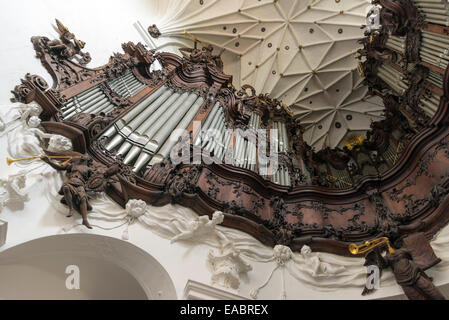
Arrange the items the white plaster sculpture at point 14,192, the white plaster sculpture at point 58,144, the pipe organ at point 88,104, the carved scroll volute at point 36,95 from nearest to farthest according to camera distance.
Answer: the white plaster sculpture at point 14,192
the white plaster sculpture at point 58,144
the carved scroll volute at point 36,95
the pipe organ at point 88,104

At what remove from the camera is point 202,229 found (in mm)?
3717

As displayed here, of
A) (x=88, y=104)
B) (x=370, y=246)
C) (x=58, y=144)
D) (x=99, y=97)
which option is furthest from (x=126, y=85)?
(x=370, y=246)

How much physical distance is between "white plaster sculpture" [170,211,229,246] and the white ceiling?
9999mm

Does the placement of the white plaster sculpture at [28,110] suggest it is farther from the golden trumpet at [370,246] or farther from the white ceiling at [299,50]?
the white ceiling at [299,50]

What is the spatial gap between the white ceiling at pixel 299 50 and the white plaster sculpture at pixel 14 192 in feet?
33.4

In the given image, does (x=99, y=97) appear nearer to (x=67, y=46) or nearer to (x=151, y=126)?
(x=151, y=126)

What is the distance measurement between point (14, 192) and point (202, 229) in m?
1.99

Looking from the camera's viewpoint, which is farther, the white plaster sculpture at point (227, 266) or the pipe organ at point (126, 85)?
the pipe organ at point (126, 85)

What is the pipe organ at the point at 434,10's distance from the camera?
645 centimetres

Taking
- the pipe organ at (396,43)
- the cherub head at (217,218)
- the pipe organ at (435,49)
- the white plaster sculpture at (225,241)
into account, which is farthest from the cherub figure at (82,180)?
the pipe organ at (396,43)

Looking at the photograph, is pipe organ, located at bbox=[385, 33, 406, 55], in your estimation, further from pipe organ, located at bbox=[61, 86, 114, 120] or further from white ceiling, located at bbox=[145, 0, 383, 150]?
pipe organ, located at bbox=[61, 86, 114, 120]

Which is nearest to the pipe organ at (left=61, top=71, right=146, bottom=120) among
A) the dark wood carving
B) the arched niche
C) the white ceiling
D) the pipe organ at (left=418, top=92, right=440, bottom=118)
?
the dark wood carving

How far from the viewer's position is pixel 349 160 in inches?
414
